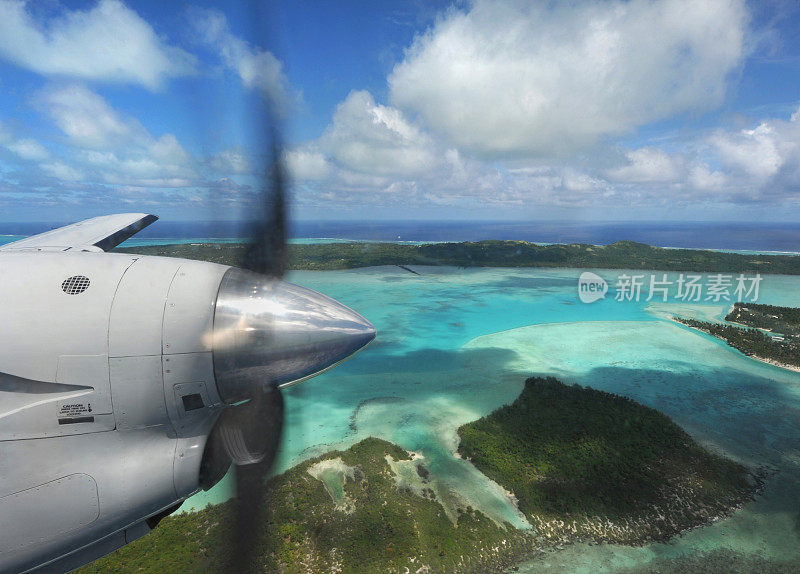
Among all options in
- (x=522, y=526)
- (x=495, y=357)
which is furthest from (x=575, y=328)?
(x=522, y=526)

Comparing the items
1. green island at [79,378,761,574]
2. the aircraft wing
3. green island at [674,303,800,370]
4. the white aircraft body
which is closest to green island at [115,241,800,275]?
green island at [674,303,800,370]

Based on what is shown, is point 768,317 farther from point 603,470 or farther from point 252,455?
point 252,455

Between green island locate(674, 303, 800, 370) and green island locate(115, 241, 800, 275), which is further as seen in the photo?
green island locate(115, 241, 800, 275)

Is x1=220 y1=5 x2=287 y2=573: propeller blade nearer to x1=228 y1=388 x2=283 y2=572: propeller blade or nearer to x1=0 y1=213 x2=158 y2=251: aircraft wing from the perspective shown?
x1=228 y1=388 x2=283 y2=572: propeller blade

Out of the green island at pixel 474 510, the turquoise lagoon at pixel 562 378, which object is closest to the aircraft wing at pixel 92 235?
the turquoise lagoon at pixel 562 378

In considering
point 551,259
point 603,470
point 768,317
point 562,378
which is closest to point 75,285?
point 603,470
